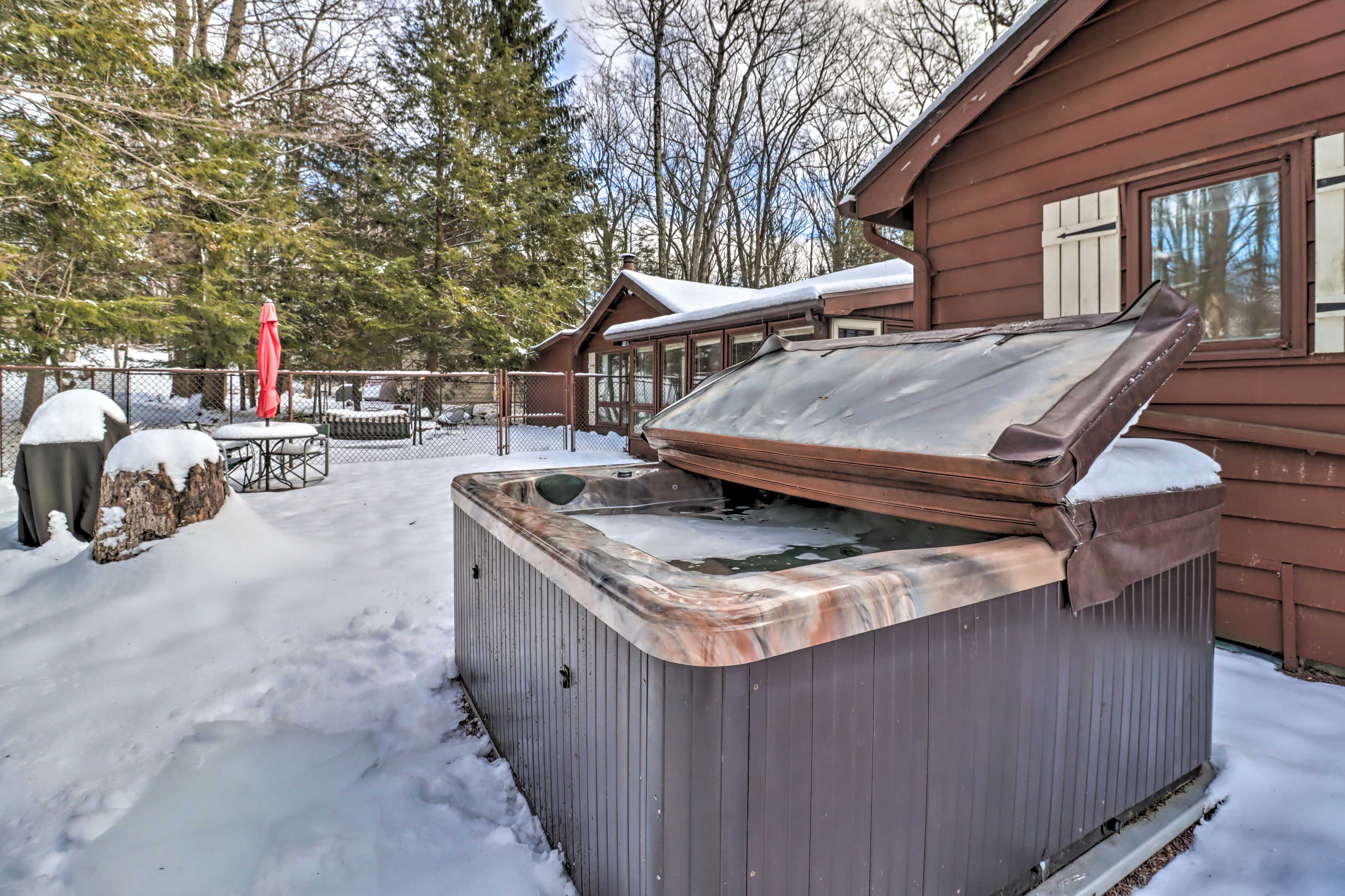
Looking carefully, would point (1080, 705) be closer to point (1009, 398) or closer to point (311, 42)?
point (1009, 398)

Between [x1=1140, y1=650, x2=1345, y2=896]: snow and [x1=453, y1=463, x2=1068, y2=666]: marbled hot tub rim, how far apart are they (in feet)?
3.42

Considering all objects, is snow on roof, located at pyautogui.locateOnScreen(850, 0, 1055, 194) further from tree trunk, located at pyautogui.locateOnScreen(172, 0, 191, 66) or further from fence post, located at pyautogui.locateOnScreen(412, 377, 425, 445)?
tree trunk, located at pyautogui.locateOnScreen(172, 0, 191, 66)

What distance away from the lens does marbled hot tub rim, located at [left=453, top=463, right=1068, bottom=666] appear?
0.96 metres

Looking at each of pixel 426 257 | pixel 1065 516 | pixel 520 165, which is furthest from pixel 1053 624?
pixel 520 165

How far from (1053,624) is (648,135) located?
785 inches

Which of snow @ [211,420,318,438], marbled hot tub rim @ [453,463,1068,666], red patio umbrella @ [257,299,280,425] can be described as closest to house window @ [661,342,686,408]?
snow @ [211,420,318,438]

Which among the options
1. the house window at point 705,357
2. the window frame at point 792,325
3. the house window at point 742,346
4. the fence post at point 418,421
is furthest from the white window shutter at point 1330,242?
the fence post at point 418,421

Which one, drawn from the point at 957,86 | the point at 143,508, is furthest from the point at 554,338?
the point at 957,86

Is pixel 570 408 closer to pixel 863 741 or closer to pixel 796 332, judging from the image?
pixel 796 332

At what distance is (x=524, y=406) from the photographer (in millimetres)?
15922

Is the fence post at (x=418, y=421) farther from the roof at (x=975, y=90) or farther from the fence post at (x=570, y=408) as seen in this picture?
the roof at (x=975, y=90)

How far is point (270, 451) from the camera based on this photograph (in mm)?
6895

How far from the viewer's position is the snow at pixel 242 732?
5.30ft

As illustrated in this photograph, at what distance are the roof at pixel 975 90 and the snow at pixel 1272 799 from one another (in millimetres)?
3388
